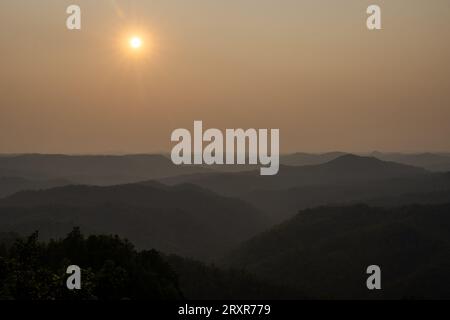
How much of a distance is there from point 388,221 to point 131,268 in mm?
171029

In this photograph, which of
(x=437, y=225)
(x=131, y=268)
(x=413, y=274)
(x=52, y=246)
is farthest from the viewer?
(x=437, y=225)

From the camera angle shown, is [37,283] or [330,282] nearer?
[37,283]

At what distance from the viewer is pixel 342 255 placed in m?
171

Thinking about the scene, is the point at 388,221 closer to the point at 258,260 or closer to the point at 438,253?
the point at 438,253

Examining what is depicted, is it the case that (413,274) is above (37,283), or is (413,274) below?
below

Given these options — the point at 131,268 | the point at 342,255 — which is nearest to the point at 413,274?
the point at 342,255

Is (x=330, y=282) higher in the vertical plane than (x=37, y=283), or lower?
lower

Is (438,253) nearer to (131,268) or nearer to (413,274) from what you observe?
(413,274)

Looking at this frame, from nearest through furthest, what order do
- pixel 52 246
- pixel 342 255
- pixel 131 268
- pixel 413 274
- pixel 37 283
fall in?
pixel 37 283, pixel 131 268, pixel 52 246, pixel 413 274, pixel 342 255
